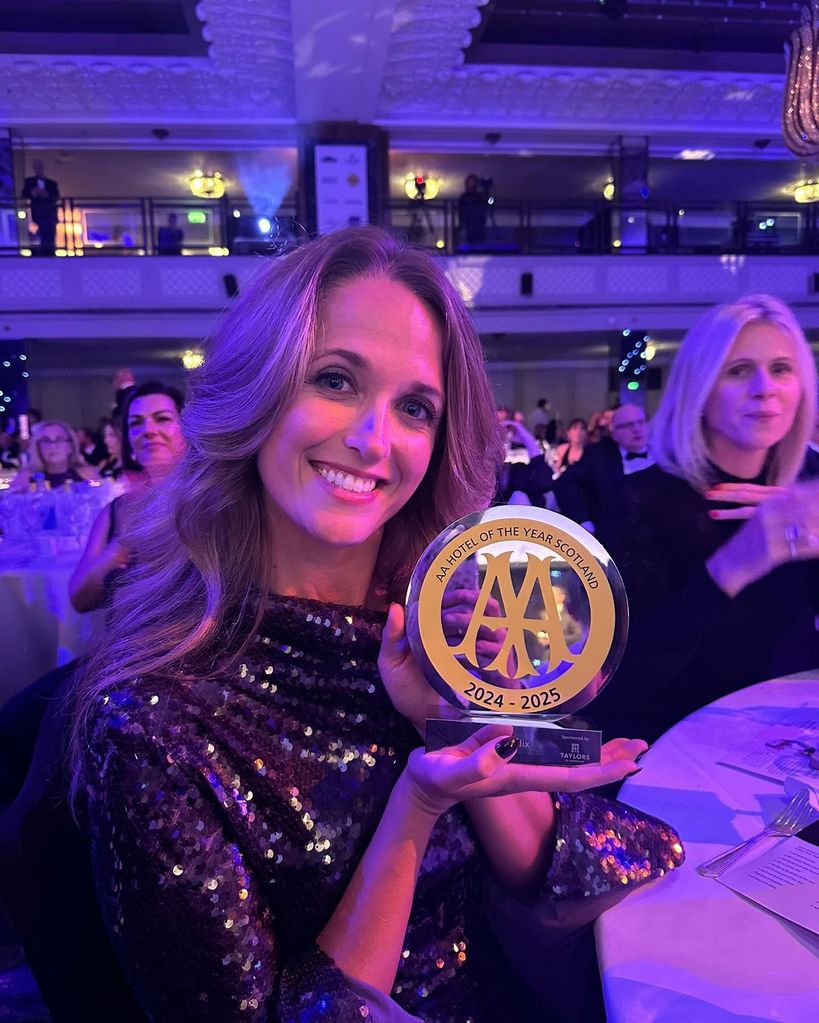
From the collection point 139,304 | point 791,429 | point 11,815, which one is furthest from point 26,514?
point 139,304

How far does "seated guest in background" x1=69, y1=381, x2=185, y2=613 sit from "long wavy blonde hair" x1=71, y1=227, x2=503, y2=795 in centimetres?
162

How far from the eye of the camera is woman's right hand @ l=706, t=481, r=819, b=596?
4.74 feet

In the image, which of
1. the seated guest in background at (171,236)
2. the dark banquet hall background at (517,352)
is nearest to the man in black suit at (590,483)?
the dark banquet hall background at (517,352)

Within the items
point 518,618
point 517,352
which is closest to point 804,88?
point 518,618

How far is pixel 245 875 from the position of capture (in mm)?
857

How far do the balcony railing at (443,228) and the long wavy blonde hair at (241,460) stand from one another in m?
9.45

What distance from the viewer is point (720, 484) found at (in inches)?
69.9

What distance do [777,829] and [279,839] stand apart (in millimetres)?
644

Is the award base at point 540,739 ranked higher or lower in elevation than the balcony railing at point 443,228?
lower

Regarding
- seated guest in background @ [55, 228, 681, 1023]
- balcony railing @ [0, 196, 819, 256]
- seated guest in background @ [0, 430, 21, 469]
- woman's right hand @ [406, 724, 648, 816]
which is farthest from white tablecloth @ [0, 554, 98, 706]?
balcony railing @ [0, 196, 819, 256]

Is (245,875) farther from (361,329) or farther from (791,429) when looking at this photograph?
(791,429)

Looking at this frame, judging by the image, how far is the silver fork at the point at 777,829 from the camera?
0.93 meters

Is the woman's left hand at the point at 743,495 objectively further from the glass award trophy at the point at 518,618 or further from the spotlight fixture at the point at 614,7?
the spotlight fixture at the point at 614,7

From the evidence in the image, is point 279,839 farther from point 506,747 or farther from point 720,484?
point 720,484
